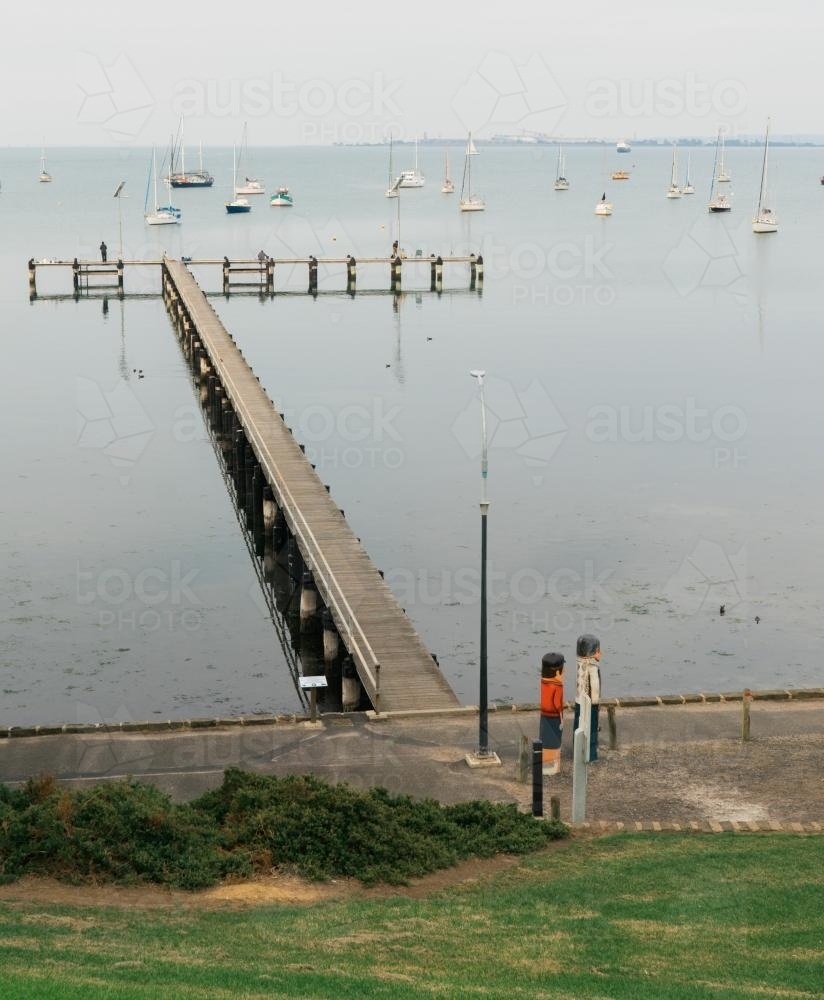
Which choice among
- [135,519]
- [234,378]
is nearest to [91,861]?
[135,519]

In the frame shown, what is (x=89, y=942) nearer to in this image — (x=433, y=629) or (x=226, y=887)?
(x=226, y=887)

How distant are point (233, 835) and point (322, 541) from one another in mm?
18831

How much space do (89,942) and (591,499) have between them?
35783 millimetres

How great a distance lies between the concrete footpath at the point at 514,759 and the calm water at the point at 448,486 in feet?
25.1

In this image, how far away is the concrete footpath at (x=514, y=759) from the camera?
72.0ft

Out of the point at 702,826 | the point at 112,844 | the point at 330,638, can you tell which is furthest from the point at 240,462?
the point at 112,844

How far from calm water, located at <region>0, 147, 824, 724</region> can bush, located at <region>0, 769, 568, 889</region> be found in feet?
43.0

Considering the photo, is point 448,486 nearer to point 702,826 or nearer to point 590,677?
point 590,677

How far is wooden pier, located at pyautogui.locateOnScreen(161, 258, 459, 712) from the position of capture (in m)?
28.6

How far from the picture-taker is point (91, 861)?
60.1ft

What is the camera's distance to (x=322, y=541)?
123 ft

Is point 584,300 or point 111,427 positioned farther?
point 584,300

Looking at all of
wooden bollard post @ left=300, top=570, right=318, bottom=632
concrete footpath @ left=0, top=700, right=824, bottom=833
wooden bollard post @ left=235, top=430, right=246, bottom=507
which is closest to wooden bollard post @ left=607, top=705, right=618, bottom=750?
concrete footpath @ left=0, top=700, right=824, bottom=833

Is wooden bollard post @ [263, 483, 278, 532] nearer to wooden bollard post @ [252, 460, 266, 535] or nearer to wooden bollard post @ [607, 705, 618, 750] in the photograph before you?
wooden bollard post @ [252, 460, 266, 535]
